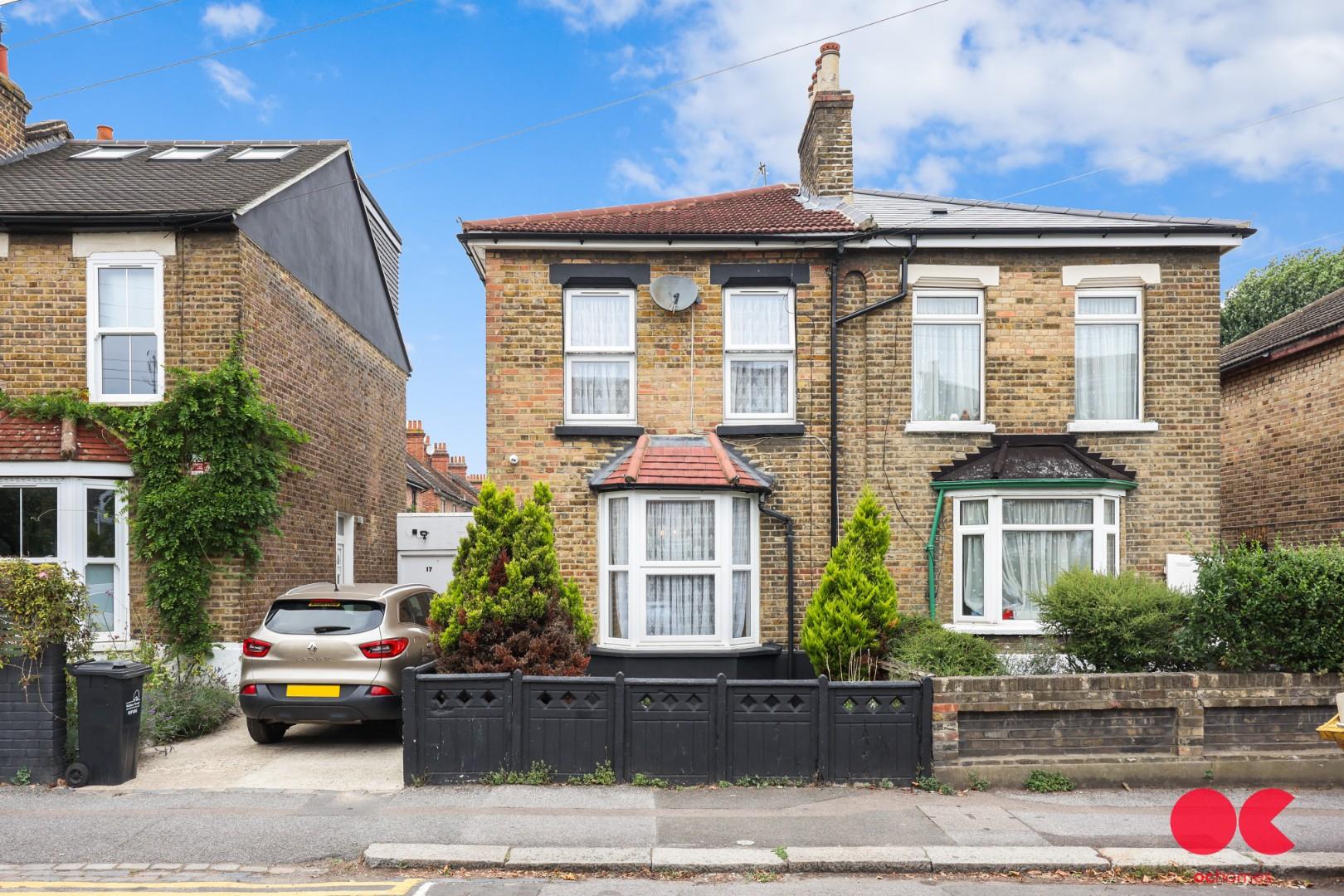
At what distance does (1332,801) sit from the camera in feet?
26.5

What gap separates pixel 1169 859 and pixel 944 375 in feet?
23.3

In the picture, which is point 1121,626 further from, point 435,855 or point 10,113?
point 10,113

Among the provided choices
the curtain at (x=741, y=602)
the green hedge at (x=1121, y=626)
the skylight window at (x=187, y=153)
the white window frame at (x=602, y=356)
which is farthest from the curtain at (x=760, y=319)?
the skylight window at (x=187, y=153)

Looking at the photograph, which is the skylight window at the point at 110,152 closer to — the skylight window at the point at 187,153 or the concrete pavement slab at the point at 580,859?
the skylight window at the point at 187,153

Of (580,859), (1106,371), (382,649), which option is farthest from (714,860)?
(1106,371)

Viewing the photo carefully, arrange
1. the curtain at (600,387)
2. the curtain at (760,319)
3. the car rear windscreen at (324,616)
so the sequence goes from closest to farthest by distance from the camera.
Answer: the car rear windscreen at (324,616) < the curtain at (600,387) < the curtain at (760,319)

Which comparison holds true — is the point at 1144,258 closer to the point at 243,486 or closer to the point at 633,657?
the point at 633,657

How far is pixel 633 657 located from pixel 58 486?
7258 millimetres

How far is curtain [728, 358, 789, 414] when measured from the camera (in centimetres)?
1256

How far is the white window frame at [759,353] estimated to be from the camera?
1250 cm

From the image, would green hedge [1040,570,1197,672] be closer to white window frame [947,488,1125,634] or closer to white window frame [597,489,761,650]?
white window frame [947,488,1125,634]

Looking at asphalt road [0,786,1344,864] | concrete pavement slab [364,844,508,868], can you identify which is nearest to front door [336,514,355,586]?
asphalt road [0,786,1344,864]

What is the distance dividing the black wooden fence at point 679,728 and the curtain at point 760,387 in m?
4.88

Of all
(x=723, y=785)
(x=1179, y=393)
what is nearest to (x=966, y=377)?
(x=1179, y=393)
